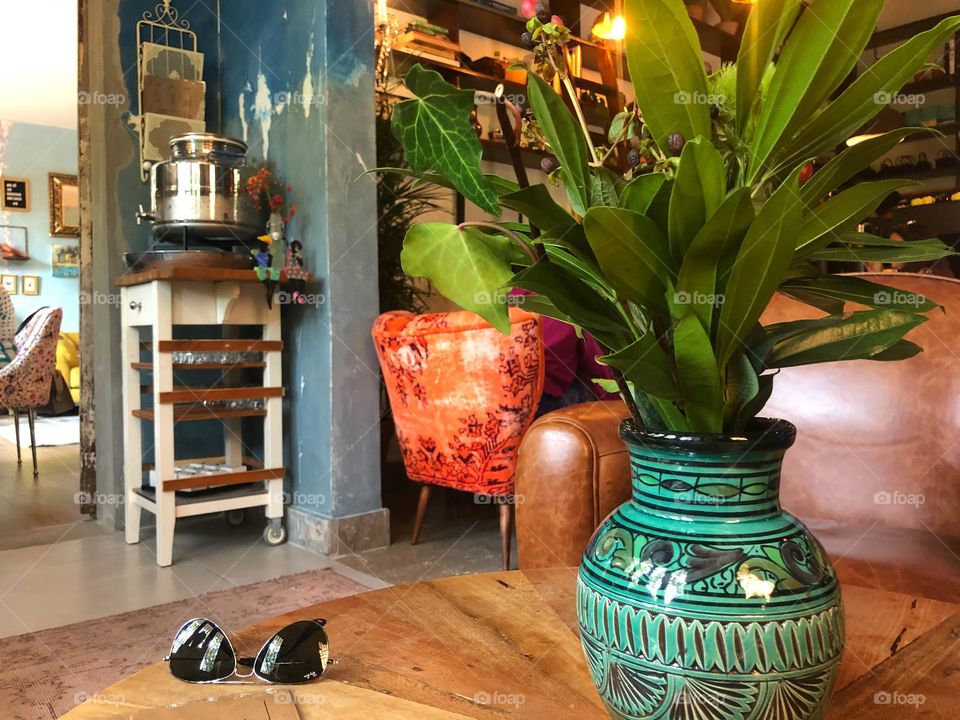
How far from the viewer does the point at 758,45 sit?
0.48 m

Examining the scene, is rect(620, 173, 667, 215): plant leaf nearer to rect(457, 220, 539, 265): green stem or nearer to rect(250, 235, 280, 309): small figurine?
rect(457, 220, 539, 265): green stem

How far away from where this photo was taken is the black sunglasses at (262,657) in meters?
0.60

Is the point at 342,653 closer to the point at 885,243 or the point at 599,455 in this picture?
the point at 885,243

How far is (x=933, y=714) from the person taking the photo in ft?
1.78

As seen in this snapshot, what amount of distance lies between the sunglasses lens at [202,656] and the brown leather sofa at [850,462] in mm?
676

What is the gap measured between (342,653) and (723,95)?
541 mm

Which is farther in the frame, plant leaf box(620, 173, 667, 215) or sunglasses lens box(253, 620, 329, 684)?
sunglasses lens box(253, 620, 329, 684)

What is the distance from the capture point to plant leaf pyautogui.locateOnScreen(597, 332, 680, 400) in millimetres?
450

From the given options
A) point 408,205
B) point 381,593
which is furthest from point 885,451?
point 408,205

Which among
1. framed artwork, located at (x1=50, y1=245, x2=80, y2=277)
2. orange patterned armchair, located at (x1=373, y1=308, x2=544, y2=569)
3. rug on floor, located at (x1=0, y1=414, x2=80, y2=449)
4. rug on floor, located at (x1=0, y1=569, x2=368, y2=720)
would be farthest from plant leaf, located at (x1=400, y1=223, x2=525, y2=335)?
framed artwork, located at (x1=50, y1=245, x2=80, y2=277)

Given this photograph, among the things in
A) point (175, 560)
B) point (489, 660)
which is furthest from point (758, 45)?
point (175, 560)

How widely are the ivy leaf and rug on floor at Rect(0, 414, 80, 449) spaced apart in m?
5.52

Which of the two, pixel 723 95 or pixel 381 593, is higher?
pixel 723 95

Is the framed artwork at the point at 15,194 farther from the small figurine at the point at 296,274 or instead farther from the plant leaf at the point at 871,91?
the plant leaf at the point at 871,91
